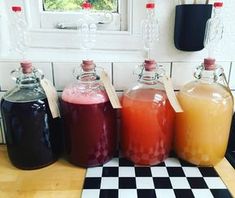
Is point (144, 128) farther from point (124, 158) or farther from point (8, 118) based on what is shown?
point (8, 118)

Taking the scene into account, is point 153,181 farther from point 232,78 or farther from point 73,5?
point 73,5

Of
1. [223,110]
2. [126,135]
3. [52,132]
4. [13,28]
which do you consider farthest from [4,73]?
[223,110]

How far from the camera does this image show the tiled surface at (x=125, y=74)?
0.85 meters

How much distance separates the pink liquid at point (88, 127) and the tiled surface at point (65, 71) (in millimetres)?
114

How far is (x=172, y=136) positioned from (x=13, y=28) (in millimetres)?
643

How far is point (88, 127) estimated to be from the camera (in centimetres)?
73

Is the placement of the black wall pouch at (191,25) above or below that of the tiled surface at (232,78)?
above

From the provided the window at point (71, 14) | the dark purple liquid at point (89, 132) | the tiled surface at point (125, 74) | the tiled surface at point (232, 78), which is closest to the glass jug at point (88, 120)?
the dark purple liquid at point (89, 132)

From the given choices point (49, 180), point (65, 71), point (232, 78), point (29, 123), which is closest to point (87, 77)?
point (65, 71)

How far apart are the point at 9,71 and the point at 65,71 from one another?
19 cm

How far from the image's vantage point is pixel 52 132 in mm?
774

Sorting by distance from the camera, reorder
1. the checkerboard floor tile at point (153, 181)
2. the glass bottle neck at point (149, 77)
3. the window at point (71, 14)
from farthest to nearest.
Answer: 1. the window at point (71, 14)
2. the glass bottle neck at point (149, 77)
3. the checkerboard floor tile at point (153, 181)

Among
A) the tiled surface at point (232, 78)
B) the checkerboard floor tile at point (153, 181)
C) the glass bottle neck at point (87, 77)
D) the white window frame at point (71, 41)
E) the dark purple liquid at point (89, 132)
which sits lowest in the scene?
the checkerboard floor tile at point (153, 181)

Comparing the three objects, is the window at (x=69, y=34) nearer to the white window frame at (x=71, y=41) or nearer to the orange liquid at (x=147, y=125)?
the white window frame at (x=71, y=41)
